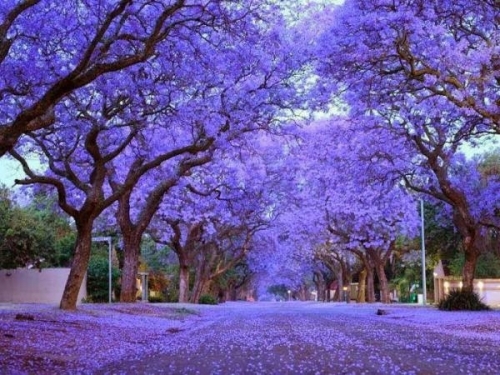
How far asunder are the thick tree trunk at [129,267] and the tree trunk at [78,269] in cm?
632

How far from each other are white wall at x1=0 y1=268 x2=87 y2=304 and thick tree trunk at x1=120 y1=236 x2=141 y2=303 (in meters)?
12.4

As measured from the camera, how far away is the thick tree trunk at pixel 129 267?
25594 millimetres

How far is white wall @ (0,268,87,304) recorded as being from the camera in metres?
37.6

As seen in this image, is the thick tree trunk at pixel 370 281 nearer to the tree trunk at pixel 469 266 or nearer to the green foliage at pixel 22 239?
the tree trunk at pixel 469 266

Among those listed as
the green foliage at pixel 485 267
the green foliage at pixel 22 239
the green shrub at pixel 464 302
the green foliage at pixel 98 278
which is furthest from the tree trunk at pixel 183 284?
the green shrub at pixel 464 302

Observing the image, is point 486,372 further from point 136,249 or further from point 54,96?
point 136,249

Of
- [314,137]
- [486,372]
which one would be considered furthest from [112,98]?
[486,372]

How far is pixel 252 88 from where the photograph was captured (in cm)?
1877

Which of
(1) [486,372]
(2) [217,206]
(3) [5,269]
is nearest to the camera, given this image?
(1) [486,372]

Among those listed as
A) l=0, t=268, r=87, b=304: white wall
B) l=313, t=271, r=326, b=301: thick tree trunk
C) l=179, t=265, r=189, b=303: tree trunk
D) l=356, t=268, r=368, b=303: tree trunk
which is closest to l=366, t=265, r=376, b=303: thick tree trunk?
l=356, t=268, r=368, b=303: tree trunk

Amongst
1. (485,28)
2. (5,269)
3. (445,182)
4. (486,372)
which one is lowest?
(486,372)

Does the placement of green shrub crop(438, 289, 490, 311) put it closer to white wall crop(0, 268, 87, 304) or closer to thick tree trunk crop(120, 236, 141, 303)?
thick tree trunk crop(120, 236, 141, 303)

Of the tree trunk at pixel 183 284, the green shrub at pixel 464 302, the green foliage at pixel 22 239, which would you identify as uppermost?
the green foliage at pixel 22 239

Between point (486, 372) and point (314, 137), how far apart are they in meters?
19.4
